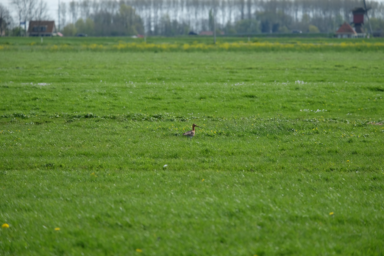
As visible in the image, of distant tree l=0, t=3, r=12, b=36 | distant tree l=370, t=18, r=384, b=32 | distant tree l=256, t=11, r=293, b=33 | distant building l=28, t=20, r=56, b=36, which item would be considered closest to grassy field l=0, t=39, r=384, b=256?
distant tree l=0, t=3, r=12, b=36

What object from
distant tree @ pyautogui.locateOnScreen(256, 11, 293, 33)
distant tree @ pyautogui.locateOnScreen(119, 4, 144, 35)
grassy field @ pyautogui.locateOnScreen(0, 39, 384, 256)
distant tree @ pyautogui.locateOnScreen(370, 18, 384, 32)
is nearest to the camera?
grassy field @ pyautogui.locateOnScreen(0, 39, 384, 256)

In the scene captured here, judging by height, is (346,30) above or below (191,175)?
above

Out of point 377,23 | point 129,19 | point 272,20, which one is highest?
point 272,20

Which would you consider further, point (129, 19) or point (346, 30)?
point (129, 19)

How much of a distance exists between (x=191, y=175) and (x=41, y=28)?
15097 cm

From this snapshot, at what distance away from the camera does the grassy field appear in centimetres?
620

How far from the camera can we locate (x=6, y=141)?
12750 millimetres

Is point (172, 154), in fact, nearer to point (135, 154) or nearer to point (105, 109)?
point (135, 154)

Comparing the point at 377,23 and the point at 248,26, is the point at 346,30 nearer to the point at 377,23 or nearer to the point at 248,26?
the point at 377,23

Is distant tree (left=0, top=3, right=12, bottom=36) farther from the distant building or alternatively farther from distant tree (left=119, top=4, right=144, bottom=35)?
distant tree (left=119, top=4, right=144, bottom=35)

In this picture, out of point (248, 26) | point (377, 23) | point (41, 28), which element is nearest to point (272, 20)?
point (248, 26)

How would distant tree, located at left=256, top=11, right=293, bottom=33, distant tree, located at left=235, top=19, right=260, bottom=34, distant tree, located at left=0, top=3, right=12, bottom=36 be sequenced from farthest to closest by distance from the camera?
distant tree, located at left=256, top=11, right=293, bottom=33 < distant tree, located at left=235, top=19, right=260, bottom=34 < distant tree, located at left=0, top=3, right=12, bottom=36

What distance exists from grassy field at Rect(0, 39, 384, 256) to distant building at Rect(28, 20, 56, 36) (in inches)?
5229

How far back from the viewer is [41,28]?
466ft
